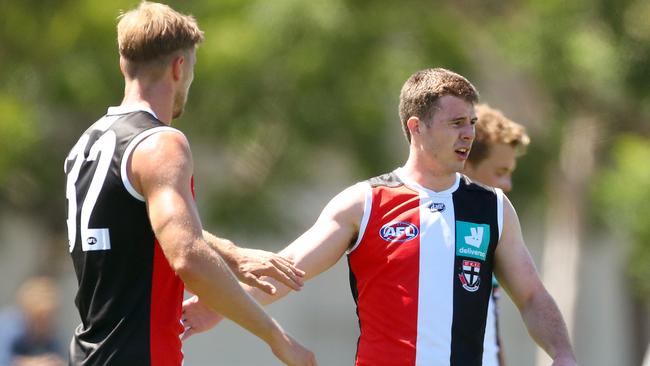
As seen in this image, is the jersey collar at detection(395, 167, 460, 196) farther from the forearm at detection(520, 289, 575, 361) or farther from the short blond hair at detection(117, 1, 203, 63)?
the short blond hair at detection(117, 1, 203, 63)

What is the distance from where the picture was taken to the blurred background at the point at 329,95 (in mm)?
16688

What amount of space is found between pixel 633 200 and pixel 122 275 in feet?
39.4

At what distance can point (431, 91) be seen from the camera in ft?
17.9

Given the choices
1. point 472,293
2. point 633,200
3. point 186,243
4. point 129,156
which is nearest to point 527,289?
point 472,293

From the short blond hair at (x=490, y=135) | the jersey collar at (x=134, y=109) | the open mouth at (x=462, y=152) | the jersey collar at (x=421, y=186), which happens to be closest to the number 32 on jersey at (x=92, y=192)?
the jersey collar at (x=134, y=109)

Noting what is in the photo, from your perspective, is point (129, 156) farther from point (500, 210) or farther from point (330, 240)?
point (500, 210)

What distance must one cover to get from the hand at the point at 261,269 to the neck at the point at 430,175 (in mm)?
1002

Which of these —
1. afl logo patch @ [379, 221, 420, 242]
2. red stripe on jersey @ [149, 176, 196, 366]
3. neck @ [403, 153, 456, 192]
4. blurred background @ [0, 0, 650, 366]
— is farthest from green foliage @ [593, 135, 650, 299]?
red stripe on jersey @ [149, 176, 196, 366]

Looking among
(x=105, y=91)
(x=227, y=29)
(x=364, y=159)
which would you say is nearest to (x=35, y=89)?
(x=105, y=91)

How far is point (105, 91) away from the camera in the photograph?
16609mm

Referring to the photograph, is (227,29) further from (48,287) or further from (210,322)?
(210,322)

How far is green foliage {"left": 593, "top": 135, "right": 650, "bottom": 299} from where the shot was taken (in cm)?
1559

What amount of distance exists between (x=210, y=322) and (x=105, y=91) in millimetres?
11768

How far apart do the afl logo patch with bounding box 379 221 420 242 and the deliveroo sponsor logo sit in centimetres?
18
